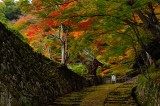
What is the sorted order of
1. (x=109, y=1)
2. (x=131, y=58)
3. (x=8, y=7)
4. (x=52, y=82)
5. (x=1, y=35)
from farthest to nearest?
(x=8, y=7) → (x=131, y=58) → (x=52, y=82) → (x=1, y=35) → (x=109, y=1)

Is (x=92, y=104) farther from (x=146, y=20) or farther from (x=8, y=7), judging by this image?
(x=8, y=7)

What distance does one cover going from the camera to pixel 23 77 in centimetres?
1062

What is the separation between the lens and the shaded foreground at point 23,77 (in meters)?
9.03

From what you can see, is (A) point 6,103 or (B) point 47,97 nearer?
(A) point 6,103

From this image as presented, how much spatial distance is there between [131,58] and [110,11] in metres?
10.3

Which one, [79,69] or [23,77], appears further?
[79,69]

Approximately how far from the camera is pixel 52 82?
45.9 ft

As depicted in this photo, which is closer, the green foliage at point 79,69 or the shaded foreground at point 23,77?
the shaded foreground at point 23,77

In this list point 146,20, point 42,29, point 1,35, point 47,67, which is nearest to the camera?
point 146,20

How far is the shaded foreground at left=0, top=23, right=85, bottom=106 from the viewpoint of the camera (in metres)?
9.03

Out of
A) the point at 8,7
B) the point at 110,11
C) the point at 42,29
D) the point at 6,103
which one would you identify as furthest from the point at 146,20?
the point at 8,7

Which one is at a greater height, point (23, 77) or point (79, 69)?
point (79, 69)

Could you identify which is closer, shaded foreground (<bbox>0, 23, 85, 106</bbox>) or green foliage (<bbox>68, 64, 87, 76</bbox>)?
shaded foreground (<bbox>0, 23, 85, 106</bbox>)

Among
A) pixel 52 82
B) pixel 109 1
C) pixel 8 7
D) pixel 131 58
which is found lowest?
pixel 52 82
